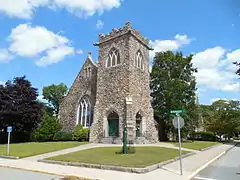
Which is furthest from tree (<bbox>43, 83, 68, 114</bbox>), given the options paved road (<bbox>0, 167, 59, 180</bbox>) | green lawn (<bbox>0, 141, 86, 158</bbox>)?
paved road (<bbox>0, 167, 59, 180</bbox>)

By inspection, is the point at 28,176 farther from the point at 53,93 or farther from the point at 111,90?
the point at 53,93

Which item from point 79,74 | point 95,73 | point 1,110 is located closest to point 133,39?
point 95,73

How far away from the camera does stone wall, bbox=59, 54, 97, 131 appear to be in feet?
103

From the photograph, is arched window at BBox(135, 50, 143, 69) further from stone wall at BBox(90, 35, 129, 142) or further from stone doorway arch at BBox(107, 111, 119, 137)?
stone doorway arch at BBox(107, 111, 119, 137)

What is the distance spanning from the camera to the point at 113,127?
2672 cm

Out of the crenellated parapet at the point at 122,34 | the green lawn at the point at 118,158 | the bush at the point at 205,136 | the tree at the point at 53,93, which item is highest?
the crenellated parapet at the point at 122,34

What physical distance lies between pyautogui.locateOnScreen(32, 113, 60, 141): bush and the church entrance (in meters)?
8.78

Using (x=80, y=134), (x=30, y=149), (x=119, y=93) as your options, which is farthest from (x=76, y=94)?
(x=30, y=149)

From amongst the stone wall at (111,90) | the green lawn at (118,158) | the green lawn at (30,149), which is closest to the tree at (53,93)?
the stone wall at (111,90)

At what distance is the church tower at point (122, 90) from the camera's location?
26.0 m

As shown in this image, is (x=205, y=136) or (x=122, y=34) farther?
(x=205, y=136)

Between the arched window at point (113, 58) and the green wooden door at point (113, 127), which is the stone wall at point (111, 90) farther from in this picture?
the green wooden door at point (113, 127)

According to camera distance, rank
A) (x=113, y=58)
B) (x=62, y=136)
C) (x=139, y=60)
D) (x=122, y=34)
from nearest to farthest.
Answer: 1. (x=122, y=34)
2. (x=113, y=58)
3. (x=139, y=60)
4. (x=62, y=136)

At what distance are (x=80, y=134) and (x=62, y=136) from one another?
2.90m
